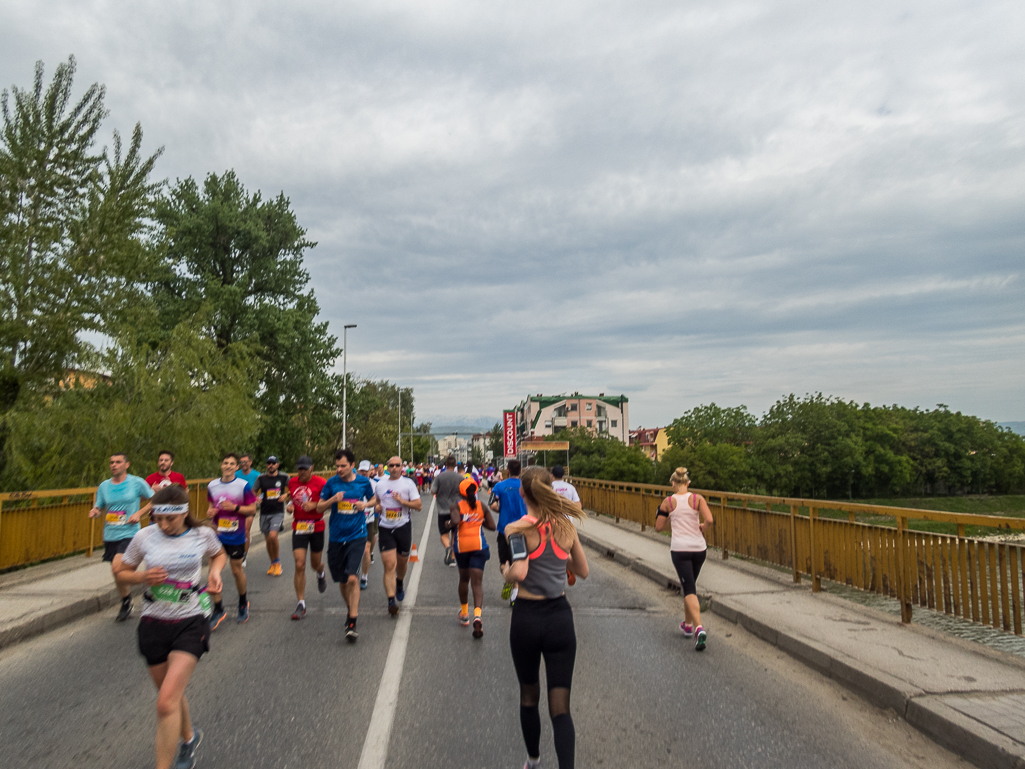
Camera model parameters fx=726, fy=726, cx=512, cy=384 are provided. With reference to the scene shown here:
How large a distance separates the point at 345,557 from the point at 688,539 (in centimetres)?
352

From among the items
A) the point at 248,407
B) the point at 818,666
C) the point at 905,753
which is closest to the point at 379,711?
the point at 905,753

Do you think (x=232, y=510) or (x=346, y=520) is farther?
(x=232, y=510)

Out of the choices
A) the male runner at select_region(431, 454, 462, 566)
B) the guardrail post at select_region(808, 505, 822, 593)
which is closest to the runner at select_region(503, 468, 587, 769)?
the male runner at select_region(431, 454, 462, 566)

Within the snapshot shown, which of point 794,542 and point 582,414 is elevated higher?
point 582,414

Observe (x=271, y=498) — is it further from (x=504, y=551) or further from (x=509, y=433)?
(x=509, y=433)

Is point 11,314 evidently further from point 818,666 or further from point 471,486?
point 818,666

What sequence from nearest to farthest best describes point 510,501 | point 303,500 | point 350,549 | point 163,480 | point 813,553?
1. point 350,549
2. point 510,501
3. point 303,500
4. point 163,480
5. point 813,553

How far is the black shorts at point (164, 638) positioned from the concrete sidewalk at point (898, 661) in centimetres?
444

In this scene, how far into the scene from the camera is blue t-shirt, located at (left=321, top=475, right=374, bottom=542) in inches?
300

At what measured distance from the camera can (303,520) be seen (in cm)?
866

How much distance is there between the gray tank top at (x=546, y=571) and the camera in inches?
146

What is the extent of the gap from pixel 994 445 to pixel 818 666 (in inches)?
4112

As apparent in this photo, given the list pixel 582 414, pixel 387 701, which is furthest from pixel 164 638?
pixel 582 414

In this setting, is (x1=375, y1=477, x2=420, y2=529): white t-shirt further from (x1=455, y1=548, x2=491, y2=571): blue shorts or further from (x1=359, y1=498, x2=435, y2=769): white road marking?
(x1=359, y1=498, x2=435, y2=769): white road marking
